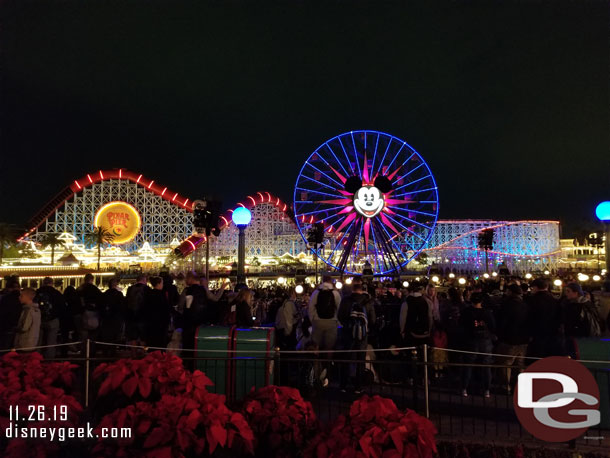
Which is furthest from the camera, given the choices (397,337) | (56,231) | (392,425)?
(56,231)

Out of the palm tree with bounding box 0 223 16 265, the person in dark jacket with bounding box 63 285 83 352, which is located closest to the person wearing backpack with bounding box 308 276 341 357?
the person in dark jacket with bounding box 63 285 83 352

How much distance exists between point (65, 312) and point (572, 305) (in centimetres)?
830

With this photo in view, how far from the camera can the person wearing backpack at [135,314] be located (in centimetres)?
713

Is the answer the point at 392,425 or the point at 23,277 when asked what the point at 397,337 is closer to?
the point at 392,425

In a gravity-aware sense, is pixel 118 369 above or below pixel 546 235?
below

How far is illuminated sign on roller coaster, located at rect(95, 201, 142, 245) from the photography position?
4684 cm

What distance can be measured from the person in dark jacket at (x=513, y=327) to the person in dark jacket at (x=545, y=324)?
143 millimetres

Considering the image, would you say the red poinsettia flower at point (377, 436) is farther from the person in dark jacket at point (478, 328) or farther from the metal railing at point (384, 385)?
the person in dark jacket at point (478, 328)

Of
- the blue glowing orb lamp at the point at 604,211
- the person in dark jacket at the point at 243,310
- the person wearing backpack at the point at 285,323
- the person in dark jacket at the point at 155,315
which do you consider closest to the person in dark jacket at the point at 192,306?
the person in dark jacket at the point at 155,315

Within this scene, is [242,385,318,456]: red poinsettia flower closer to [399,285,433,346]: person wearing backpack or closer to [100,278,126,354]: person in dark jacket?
[399,285,433,346]: person wearing backpack

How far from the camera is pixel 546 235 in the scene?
80000mm

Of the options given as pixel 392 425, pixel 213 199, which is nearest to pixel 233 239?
pixel 213 199

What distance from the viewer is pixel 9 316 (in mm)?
6605

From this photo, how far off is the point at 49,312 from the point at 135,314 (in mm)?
1588
